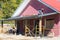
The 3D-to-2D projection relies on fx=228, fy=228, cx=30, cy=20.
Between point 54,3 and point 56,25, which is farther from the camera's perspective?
point 54,3

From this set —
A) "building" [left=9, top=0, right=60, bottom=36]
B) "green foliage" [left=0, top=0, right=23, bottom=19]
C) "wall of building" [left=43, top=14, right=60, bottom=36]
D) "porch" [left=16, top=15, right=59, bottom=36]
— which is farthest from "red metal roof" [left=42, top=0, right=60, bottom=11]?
"green foliage" [left=0, top=0, right=23, bottom=19]

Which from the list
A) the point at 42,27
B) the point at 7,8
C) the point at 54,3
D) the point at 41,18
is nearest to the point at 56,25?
the point at 41,18

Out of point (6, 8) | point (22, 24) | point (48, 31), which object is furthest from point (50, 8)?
point (6, 8)

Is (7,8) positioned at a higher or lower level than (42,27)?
higher

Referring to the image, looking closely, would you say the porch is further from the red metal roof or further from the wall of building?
the red metal roof

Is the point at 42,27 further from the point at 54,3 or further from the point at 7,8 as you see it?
the point at 7,8

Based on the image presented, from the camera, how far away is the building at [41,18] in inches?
997

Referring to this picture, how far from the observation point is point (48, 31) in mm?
26375

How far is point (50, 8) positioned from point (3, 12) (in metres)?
34.9

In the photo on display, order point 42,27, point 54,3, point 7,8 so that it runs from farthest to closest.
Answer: point 7,8 < point 54,3 < point 42,27

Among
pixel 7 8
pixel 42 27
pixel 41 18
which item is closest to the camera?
pixel 41 18

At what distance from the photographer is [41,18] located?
83.4ft

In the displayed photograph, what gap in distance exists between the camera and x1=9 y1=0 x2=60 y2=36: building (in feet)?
83.1

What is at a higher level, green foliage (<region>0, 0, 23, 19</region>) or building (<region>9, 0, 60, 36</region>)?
green foliage (<region>0, 0, 23, 19</region>)
